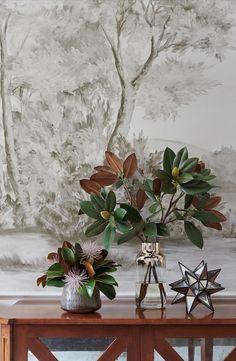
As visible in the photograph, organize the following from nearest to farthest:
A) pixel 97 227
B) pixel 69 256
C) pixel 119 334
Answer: pixel 119 334
pixel 69 256
pixel 97 227

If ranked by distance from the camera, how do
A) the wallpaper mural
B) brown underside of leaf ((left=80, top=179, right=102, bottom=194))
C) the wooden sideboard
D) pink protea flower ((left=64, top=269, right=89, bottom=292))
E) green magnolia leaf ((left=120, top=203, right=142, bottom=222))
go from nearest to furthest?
the wooden sideboard < pink protea flower ((left=64, top=269, right=89, bottom=292)) < green magnolia leaf ((left=120, top=203, right=142, bottom=222)) < brown underside of leaf ((left=80, top=179, right=102, bottom=194)) < the wallpaper mural

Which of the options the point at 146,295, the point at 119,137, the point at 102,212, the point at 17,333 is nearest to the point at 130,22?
the point at 119,137

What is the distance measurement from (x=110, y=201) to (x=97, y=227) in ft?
0.37

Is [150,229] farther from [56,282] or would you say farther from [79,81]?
[79,81]

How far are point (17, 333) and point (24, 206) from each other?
1.98ft

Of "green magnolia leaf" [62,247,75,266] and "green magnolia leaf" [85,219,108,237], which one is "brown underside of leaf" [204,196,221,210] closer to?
"green magnolia leaf" [85,219,108,237]

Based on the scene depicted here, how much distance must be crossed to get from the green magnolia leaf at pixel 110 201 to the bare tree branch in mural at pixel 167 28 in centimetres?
54

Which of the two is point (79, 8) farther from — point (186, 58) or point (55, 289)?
point (55, 289)

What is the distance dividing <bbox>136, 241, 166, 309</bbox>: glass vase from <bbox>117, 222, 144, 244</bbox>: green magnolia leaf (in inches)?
2.3

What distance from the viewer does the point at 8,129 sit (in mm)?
2518

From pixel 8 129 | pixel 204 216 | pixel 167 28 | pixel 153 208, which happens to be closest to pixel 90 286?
pixel 153 208

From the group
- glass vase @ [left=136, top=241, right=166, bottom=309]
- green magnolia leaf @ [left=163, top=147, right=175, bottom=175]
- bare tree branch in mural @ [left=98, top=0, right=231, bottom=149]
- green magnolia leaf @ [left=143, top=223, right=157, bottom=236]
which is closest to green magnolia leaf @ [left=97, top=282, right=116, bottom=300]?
glass vase @ [left=136, top=241, right=166, bottom=309]

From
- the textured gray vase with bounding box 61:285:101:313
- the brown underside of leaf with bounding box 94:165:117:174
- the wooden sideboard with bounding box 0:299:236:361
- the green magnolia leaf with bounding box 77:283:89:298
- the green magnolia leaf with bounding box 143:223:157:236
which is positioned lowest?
the wooden sideboard with bounding box 0:299:236:361

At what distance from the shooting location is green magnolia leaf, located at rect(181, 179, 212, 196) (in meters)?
2.18
